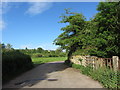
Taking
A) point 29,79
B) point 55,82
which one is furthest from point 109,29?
point 29,79

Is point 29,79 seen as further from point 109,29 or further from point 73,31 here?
point 73,31

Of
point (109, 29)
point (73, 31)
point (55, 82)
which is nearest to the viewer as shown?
point (55, 82)

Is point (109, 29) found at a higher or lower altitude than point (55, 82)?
higher

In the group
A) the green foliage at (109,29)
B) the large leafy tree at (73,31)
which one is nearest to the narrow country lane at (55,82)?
the green foliage at (109,29)

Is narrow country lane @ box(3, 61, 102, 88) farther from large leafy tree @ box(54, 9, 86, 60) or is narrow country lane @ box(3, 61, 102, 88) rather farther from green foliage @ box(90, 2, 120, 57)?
large leafy tree @ box(54, 9, 86, 60)

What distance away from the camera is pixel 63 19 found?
19.1 metres

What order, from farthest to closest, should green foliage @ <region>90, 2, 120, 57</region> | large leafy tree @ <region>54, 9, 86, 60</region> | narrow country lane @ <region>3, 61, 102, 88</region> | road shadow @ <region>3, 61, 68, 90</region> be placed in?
large leafy tree @ <region>54, 9, 86, 60</region>
green foliage @ <region>90, 2, 120, 57</region>
road shadow @ <region>3, 61, 68, 90</region>
narrow country lane @ <region>3, 61, 102, 88</region>

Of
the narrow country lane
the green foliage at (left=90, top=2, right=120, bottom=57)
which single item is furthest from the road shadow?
the green foliage at (left=90, top=2, right=120, bottom=57)

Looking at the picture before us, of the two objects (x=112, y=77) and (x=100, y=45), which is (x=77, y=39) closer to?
(x=100, y=45)

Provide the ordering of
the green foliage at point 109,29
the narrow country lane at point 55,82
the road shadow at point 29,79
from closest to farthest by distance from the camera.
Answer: the narrow country lane at point 55,82
the road shadow at point 29,79
the green foliage at point 109,29

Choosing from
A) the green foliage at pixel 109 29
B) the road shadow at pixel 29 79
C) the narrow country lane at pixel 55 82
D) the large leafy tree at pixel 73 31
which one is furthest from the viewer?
the large leafy tree at pixel 73 31

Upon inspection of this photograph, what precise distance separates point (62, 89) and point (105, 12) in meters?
6.59

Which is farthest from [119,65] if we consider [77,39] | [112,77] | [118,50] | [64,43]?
[64,43]

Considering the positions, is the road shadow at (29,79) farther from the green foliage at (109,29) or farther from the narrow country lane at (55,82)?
the green foliage at (109,29)
